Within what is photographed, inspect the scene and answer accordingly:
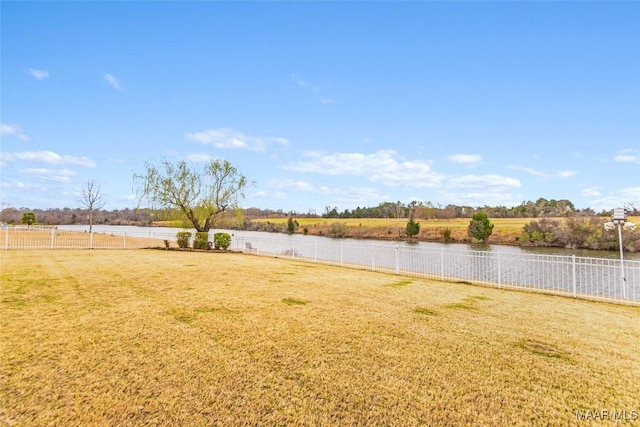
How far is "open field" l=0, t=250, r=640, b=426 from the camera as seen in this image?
266 cm

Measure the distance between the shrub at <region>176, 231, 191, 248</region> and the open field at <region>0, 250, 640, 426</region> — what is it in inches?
511

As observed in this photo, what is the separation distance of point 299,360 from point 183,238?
1789cm

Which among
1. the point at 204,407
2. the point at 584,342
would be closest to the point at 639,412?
the point at 584,342

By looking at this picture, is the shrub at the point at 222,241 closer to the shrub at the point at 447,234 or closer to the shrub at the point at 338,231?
the shrub at the point at 447,234

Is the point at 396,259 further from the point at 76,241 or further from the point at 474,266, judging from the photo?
the point at 76,241

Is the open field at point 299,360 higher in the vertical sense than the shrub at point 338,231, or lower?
lower

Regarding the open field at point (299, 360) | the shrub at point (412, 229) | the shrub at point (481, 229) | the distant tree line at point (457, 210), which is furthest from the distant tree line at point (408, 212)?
the open field at point (299, 360)

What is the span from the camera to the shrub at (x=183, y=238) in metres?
19.5

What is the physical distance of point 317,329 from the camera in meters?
4.60

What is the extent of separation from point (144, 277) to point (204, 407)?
6.47 meters

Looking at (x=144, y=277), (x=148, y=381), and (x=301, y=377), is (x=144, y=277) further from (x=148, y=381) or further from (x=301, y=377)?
(x=301, y=377)

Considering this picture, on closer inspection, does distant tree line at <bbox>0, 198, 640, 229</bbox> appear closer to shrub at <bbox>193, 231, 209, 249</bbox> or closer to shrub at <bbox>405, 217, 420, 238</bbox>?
shrub at <bbox>405, 217, 420, 238</bbox>

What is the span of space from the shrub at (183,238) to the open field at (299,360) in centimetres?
1297

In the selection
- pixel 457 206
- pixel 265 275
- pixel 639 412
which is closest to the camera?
pixel 639 412
